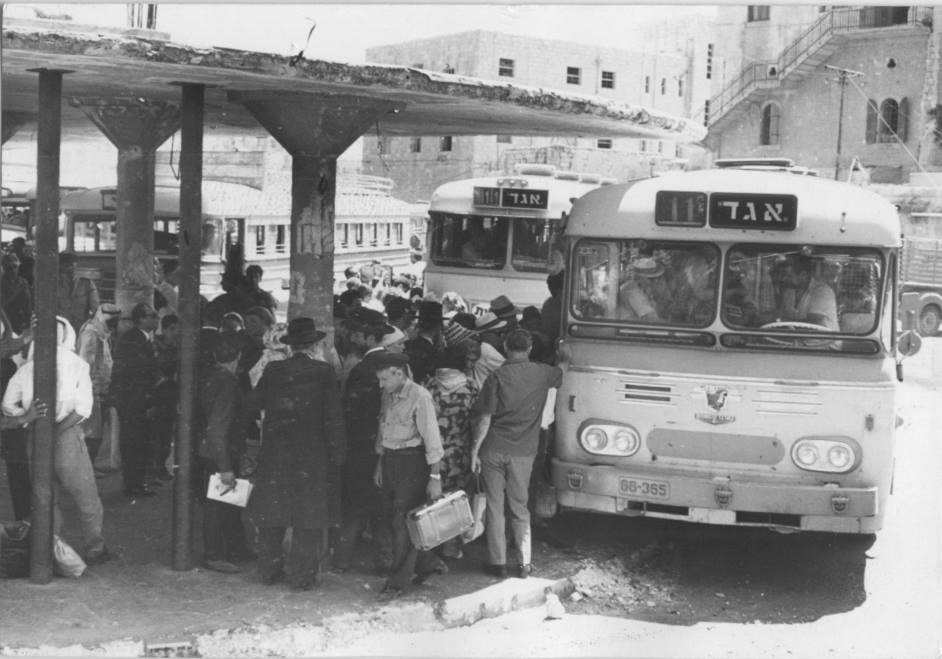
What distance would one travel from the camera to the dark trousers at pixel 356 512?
8672mm

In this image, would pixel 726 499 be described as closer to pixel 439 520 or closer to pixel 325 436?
pixel 439 520

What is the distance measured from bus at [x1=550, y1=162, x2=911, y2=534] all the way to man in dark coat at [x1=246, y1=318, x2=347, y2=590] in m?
1.89

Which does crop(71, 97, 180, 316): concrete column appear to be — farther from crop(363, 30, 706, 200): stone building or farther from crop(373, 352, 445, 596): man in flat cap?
crop(363, 30, 706, 200): stone building

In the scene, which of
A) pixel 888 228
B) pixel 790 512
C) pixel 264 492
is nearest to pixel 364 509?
pixel 264 492

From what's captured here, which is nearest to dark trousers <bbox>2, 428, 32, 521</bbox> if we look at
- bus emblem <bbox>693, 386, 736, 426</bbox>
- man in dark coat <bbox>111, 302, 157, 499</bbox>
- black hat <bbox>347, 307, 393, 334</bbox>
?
man in dark coat <bbox>111, 302, 157, 499</bbox>

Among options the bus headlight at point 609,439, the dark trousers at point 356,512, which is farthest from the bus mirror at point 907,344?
the dark trousers at point 356,512

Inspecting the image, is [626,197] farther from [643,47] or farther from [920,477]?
[643,47]

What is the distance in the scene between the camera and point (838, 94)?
47375mm

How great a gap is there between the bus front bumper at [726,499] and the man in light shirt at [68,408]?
11.1 feet

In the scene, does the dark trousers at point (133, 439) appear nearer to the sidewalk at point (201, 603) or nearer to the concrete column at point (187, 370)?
the sidewalk at point (201, 603)

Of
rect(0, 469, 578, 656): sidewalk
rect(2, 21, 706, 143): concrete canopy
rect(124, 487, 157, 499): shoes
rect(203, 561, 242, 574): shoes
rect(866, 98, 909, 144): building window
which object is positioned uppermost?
rect(866, 98, 909, 144): building window

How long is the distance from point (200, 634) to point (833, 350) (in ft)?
15.6

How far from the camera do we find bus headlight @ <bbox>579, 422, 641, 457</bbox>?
885 cm

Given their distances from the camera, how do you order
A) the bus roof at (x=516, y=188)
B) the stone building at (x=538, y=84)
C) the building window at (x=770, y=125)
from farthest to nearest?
1. the building window at (x=770, y=125)
2. the stone building at (x=538, y=84)
3. the bus roof at (x=516, y=188)
